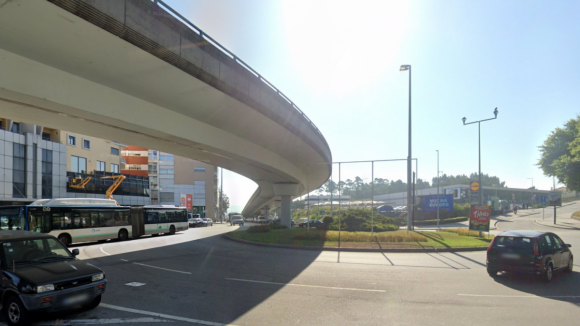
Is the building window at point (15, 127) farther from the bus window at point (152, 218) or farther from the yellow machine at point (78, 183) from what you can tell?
the bus window at point (152, 218)

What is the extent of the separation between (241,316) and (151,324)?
163 centimetres

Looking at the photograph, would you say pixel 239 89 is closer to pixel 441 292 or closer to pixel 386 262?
pixel 386 262

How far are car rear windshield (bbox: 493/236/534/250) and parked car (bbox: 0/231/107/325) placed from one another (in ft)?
34.7

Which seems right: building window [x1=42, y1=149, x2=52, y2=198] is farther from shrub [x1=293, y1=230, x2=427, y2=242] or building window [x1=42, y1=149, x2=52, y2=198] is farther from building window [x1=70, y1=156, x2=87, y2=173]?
shrub [x1=293, y1=230, x2=427, y2=242]

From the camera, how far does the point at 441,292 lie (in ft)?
29.3

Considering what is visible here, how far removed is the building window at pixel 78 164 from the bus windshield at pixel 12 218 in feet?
106

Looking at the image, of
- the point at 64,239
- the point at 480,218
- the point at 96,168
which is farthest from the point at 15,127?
the point at 480,218

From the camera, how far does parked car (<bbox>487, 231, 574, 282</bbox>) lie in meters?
9.72

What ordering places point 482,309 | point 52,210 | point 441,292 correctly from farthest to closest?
point 52,210, point 441,292, point 482,309

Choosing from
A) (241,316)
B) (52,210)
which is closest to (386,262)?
(241,316)

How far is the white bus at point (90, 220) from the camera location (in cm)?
2128

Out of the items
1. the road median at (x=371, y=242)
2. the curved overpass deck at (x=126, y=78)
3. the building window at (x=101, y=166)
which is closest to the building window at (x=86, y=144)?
the building window at (x=101, y=166)

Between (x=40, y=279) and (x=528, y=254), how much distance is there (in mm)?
11514

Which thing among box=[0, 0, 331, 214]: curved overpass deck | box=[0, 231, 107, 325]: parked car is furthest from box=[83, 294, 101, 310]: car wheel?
box=[0, 0, 331, 214]: curved overpass deck
